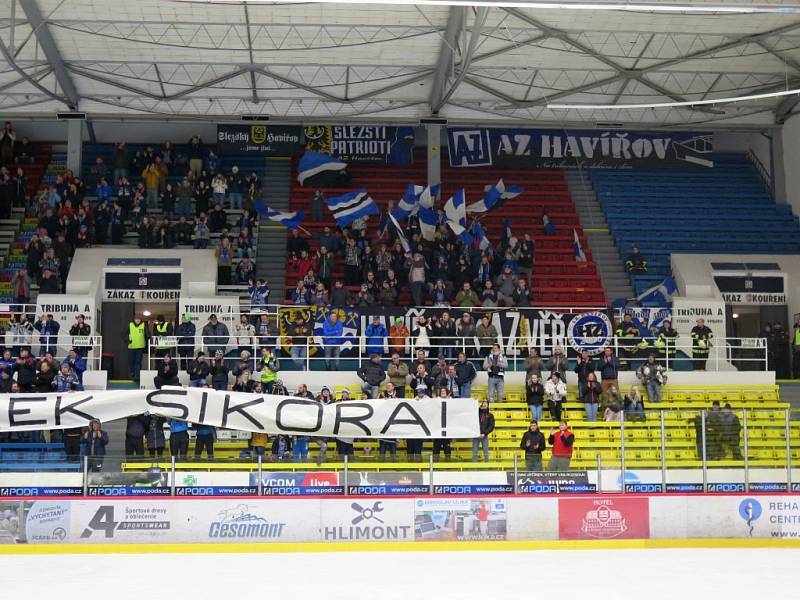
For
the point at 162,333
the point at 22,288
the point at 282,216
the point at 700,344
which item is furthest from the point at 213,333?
the point at 700,344

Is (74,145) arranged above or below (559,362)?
above

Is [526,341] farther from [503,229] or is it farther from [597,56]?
[597,56]

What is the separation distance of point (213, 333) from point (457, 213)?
8361mm

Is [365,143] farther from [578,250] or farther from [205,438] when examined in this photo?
[205,438]

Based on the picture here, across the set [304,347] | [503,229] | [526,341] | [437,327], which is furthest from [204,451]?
[503,229]

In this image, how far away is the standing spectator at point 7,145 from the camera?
31391 mm

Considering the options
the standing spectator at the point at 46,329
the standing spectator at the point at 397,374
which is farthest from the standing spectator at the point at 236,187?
the standing spectator at the point at 397,374

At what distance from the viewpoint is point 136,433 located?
19672 millimetres

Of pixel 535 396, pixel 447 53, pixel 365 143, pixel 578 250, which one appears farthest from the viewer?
pixel 365 143

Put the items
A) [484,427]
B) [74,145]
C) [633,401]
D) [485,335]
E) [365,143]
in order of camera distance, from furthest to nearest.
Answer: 1. [365,143]
2. [74,145]
3. [485,335]
4. [633,401]
5. [484,427]

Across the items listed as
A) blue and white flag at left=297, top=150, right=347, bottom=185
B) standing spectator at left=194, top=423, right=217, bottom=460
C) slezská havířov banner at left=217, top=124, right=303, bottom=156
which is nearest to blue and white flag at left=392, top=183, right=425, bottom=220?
blue and white flag at left=297, top=150, right=347, bottom=185

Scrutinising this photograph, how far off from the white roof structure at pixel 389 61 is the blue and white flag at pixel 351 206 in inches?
105

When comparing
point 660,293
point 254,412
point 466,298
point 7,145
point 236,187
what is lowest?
point 254,412

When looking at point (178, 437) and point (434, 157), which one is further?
point (434, 157)
